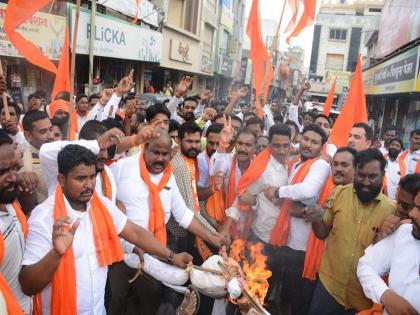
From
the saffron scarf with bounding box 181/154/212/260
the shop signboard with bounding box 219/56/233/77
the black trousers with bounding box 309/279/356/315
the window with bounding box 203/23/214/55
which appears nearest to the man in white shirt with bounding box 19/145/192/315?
the saffron scarf with bounding box 181/154/212/260

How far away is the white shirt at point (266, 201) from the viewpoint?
4.11 m

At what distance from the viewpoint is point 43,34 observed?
9.70m

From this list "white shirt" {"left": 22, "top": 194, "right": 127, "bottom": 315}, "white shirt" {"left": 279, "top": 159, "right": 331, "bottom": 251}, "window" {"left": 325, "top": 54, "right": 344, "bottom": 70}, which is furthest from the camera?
"window" {"left": 325, "top": 54, "right": 344, "bottom": 70}

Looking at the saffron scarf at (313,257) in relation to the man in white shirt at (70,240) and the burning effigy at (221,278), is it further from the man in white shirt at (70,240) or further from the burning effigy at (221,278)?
the man in white shirt at (70,240)

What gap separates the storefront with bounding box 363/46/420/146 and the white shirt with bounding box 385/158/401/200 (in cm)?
412

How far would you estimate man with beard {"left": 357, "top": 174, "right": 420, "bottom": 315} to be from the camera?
2.31 m

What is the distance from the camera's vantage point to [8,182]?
222 cm

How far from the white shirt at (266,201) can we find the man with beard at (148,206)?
90cm

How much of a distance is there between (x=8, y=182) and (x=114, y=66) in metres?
15.0

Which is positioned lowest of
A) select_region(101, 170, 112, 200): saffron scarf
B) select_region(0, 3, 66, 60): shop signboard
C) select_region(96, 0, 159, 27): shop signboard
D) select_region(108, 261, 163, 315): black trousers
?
select_region(108, 261, 163, 315): black trousers

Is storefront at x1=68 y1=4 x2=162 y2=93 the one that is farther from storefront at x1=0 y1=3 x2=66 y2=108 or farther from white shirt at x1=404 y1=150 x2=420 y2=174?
white shirt at x1=404 y1=150 x2=420 y2=174

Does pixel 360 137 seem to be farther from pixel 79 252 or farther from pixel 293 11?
pixel 79 252

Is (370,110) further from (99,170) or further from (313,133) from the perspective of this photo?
(99,170)

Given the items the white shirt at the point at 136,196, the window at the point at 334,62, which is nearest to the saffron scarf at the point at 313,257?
→ the white shirt at the point at 136,196
